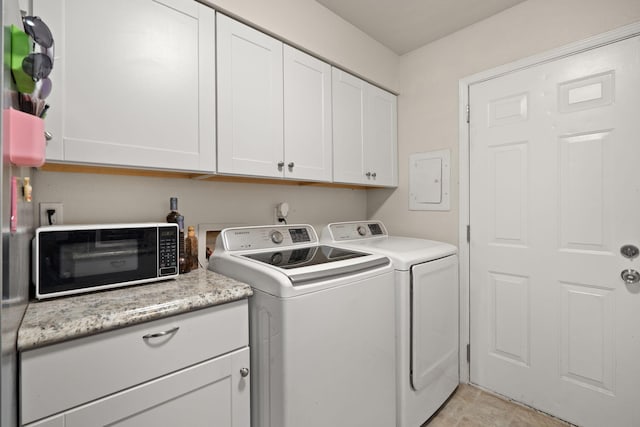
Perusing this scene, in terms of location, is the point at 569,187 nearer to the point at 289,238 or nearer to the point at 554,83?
the point at 554,83

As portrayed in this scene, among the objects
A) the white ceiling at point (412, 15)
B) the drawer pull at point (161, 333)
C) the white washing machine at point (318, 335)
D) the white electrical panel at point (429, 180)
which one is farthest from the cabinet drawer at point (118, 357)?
the white ceiling at point (412, 15)

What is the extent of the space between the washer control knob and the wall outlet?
98 cm

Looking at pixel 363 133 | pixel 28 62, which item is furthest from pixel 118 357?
pixel 363 133

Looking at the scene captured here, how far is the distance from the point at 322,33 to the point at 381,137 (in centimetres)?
86

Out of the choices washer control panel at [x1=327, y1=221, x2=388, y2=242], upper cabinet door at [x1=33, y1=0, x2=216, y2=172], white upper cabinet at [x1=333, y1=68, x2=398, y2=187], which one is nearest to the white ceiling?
white upper cabinet at [x1=333, y1=68, x2=398, y2=187]

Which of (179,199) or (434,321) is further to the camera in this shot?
(434,321)

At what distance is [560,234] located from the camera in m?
1.74

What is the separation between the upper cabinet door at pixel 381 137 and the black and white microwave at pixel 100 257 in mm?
1480

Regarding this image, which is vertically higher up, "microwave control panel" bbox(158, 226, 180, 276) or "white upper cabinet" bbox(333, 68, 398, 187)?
"white upper cabinet" bbox(333, 68, 398, 187)

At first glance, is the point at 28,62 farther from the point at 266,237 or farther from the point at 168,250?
the point at 266,237

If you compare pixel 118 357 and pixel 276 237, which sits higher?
pixel 276 237

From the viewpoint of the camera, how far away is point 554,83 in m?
1.74

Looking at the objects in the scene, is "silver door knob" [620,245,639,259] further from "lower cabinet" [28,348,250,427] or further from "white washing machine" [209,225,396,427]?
"lower cabinet" [28,348,250,427]

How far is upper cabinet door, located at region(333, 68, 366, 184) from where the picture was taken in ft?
6.49
